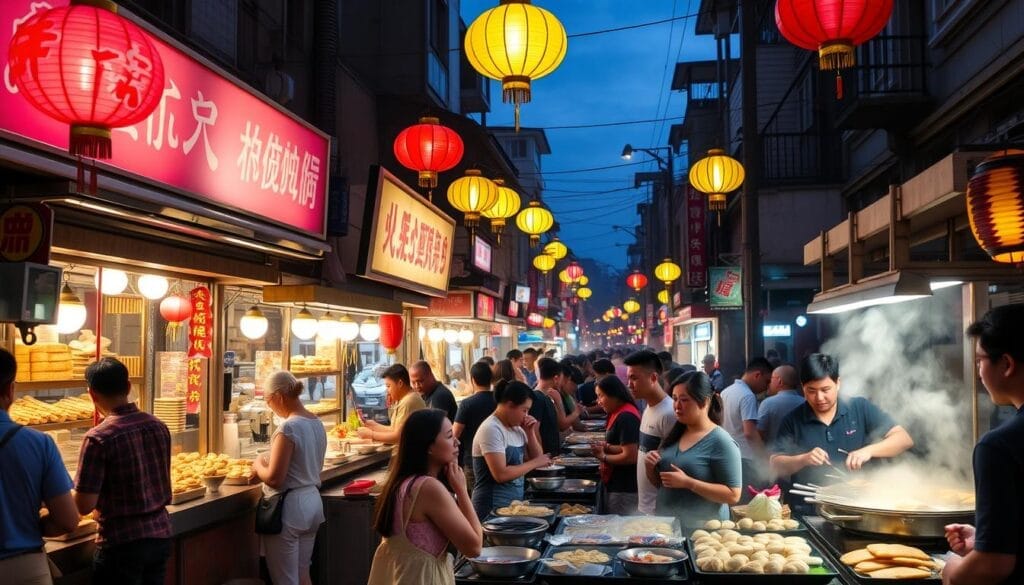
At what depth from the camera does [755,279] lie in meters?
13.8

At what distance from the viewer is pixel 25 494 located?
4875 mm

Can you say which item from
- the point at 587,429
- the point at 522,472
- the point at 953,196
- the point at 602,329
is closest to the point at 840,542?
the point at 953,196

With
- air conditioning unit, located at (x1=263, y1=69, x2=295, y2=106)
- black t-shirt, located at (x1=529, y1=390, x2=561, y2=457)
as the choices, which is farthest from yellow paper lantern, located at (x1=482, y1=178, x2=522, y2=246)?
black t-shirt, located at (x1=529, y1=390, x2=561, y2=457)

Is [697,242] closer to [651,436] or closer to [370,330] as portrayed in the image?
[370,330]

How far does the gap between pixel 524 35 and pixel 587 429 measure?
9.19 m

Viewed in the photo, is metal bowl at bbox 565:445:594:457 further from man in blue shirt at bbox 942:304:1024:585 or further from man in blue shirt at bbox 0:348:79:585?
man in blue shirt at bbox 942:304:1024:585

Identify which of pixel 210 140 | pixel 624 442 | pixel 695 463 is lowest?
pixel 624 442

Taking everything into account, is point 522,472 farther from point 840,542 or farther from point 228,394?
point 228,394

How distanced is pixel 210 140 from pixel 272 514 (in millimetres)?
3253

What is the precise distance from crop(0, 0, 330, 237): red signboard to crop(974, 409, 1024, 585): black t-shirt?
4475 mm

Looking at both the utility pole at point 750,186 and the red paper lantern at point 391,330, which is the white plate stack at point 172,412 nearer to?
the red paper lantern at point 391,330

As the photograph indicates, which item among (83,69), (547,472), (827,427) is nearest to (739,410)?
(547,472)

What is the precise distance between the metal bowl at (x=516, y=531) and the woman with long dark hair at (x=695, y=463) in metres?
0.94

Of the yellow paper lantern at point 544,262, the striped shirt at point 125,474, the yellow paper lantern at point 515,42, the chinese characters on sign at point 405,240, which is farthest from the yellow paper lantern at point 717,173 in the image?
the yellow paper lantern at point 544,262
